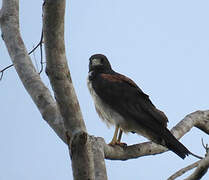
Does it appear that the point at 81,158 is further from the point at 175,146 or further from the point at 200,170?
the point at 175,146

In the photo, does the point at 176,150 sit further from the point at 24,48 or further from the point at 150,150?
the point at 24,48

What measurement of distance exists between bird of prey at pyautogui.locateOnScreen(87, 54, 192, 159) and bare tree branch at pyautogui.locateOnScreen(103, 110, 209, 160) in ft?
0.55

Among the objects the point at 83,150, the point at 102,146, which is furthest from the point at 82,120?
the point at 102,146

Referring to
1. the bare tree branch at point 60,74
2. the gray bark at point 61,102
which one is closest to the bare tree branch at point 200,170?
the gray bark at point 61,102

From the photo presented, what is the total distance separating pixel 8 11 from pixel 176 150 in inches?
99.2

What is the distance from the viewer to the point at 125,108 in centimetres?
527

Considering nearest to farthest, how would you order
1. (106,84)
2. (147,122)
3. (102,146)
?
(102,146), (147,122), (106,84)

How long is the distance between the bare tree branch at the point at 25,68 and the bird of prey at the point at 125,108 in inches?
47.6

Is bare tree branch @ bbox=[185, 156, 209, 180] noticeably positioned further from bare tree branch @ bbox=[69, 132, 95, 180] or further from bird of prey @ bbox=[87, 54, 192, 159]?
bird of prey @ bbox=[87, 54, 192, 159]

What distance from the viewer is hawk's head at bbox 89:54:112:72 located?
20.3 ft

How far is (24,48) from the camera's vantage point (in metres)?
4.56

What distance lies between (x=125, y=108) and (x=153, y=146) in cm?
70

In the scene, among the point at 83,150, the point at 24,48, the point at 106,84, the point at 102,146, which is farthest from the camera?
the point at 106,84

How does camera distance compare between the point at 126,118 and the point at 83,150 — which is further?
the point at 126,118
